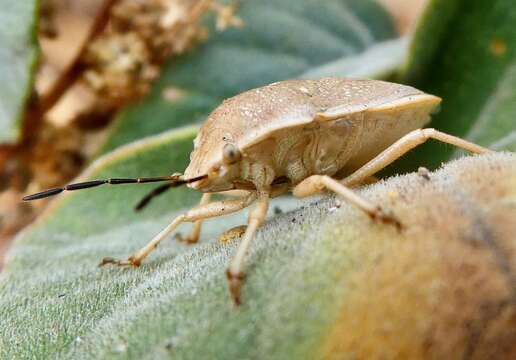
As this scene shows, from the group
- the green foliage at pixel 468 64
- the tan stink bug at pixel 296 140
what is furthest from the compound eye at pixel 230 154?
the green foliage at pixel 468 64

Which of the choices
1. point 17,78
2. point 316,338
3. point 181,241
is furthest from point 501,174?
point 17,78

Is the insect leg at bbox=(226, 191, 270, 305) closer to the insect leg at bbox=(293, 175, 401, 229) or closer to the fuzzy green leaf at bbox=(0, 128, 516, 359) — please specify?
the fuzzy green leaf at bbox=(0, 128, 516, 359)

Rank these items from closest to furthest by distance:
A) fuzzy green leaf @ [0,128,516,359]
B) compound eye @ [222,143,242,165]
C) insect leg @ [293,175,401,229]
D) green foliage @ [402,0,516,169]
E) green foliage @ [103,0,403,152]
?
1. fuzzy green leaf @ [0,128,516,359]
2. insect leg @ [293,175,401,229]
3. compound eye @ [222,143,242,165]
4. green foliage @ [402,0,516,169]
5. green foliage @ [103,0,403,152]

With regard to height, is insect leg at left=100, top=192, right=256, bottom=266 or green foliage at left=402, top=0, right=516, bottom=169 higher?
green foliage at left=402, top=0, right=516, bottom=169

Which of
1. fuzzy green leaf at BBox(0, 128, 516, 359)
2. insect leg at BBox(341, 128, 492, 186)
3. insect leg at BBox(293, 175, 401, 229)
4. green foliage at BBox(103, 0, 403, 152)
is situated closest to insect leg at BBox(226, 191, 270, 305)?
fuzzy green leaf at BBox(0, 128, 516, 359)

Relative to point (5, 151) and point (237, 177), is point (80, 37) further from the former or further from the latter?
point (237, 177)

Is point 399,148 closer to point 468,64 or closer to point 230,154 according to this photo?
point 230,154
